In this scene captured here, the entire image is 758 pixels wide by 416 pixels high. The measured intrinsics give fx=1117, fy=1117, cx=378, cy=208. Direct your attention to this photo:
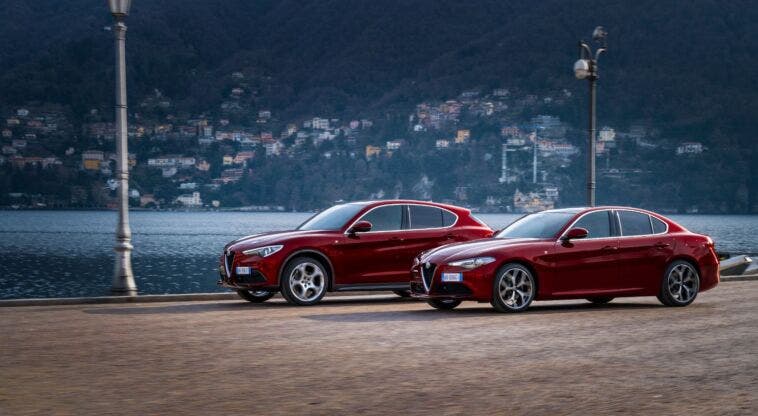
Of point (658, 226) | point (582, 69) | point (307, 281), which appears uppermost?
point (582, 69)

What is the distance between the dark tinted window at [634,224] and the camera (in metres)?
16.7

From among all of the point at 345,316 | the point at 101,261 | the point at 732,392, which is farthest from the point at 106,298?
the point at 101,261

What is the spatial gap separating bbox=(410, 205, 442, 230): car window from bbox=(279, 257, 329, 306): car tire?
1.89 m

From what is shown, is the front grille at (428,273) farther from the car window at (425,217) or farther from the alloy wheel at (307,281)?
the car window at (425,217)

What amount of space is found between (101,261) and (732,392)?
75.3 meters

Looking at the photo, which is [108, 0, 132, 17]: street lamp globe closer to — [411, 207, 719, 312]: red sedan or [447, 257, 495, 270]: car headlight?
[411, 207, 719, 312]: red sedan

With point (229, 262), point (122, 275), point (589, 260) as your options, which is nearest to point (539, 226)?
point (589, 260)

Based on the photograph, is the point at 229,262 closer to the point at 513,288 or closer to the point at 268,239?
the point at 268,239

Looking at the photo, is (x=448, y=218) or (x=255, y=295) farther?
(x=448, y=218)

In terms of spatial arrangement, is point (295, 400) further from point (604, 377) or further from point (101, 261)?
point (101, 261)

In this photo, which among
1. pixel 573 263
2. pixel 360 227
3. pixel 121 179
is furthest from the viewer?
pixel 121 179

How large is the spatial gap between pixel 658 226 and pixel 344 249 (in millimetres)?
4816

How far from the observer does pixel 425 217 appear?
60.5ft

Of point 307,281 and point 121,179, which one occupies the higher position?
point 121,179
